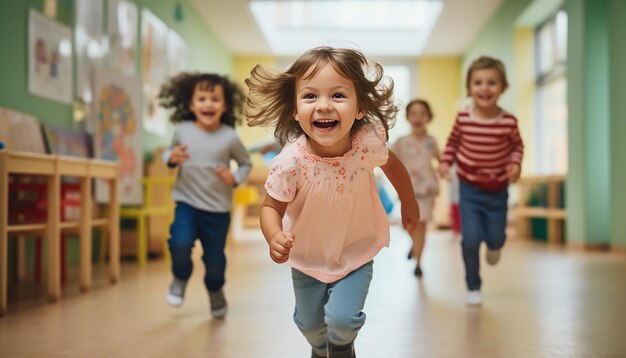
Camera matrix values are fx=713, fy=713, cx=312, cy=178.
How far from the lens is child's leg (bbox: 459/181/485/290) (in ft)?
11.6

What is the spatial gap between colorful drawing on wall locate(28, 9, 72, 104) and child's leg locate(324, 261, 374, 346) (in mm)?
3674

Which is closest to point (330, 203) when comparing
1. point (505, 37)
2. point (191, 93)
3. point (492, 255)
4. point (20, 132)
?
point (191, 93)

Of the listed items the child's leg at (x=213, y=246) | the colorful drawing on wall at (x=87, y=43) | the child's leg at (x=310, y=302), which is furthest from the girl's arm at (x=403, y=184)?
the colorful drawing on wall at (x=87, y=43)

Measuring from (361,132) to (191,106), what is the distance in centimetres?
162

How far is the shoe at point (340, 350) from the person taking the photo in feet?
6.26

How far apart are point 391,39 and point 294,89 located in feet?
35.5

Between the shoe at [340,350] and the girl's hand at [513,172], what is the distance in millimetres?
1839

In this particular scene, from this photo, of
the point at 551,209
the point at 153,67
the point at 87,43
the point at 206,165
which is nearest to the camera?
the point at 206,165

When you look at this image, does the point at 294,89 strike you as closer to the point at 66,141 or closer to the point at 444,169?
the point at 444,169

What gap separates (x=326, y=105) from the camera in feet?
6.02

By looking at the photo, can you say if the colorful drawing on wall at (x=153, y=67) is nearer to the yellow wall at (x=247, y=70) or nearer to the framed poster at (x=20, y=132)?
the framed poster at (x=20, y=132)

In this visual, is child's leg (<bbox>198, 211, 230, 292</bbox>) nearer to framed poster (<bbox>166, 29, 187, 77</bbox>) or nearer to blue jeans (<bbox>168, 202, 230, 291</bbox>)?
blue jeans (<bbox>168, 202, 230, 291</bbox>)

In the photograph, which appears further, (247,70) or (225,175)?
(247,70)

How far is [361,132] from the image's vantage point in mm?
2016
